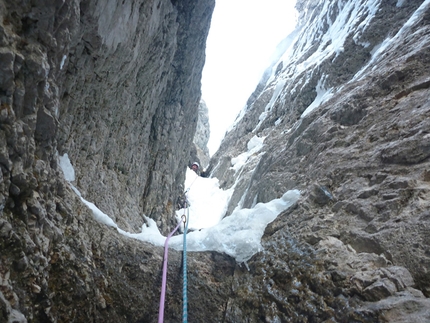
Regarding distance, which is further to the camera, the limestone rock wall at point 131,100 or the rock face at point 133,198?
the limestone rock wall at point 131,100

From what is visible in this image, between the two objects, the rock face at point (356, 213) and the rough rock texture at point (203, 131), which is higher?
the rough rock texture at point (203, 131)

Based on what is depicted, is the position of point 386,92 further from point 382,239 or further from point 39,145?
point 39,145

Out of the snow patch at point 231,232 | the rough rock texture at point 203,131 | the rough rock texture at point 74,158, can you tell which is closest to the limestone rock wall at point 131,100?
the rough rock texture at point 74,158

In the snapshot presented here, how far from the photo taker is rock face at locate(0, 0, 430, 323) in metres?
3.02

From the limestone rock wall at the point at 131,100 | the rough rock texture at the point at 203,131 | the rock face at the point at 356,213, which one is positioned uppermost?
the rough rock texture at the point at 203,131

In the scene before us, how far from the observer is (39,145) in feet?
11.8

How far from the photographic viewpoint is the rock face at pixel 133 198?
302 cm

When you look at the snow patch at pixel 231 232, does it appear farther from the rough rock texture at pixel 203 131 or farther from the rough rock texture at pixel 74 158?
the rough rock texture at pixel 203 131

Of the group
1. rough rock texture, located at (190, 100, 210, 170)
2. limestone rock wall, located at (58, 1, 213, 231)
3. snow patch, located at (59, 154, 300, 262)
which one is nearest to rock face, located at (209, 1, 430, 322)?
snow patch, located at (59, 154, 300, 262)

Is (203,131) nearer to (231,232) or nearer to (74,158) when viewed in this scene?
(74,158)

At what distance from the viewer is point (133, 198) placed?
9.11 meters

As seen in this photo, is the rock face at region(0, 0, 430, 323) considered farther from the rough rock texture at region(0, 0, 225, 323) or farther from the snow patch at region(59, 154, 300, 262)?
the snow patch at region(59, 154, 300, 262)

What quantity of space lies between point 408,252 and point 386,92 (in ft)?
16.3

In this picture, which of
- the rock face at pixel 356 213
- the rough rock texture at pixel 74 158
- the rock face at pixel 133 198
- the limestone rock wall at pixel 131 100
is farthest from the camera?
the limestone rock wall at pixel 131 100
